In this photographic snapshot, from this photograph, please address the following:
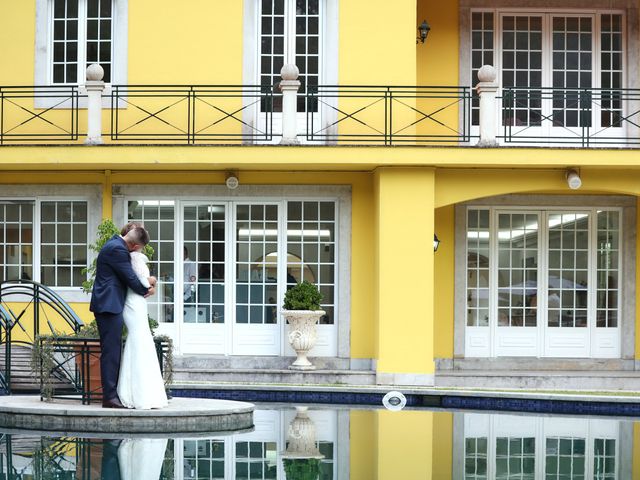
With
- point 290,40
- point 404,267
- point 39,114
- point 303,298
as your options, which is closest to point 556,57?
point 290,40

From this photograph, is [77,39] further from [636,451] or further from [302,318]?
[636,451]

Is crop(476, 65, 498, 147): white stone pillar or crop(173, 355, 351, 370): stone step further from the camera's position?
crop(173, 355, 351, 370): stone step

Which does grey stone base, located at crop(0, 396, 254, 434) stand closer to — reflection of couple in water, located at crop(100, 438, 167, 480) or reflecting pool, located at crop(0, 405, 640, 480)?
reflecting pool, located at crop(0, 405, 640, 480)

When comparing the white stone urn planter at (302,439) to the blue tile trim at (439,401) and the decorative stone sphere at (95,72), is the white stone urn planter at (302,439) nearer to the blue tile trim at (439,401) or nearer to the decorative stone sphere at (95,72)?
the blue tile trim at (439,401)

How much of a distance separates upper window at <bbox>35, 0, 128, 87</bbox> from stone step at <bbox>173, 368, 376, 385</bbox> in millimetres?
4529

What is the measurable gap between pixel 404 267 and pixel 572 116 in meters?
4.00

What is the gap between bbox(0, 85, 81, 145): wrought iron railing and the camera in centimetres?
1938

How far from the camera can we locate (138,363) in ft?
39.9

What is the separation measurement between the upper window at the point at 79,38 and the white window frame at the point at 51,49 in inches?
1.7

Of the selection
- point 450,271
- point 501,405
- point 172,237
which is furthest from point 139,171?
point 501,405

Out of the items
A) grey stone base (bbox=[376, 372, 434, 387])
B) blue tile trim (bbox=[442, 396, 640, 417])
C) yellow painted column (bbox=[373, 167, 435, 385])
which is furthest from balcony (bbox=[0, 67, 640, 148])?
blue tile trim (bbox=[442, 396, 640, 417])

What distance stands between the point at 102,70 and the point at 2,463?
9565mm

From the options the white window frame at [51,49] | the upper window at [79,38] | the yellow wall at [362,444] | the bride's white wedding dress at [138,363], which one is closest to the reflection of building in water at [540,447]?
the yellow wall at [362,444]

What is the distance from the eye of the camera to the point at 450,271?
2019 cm
